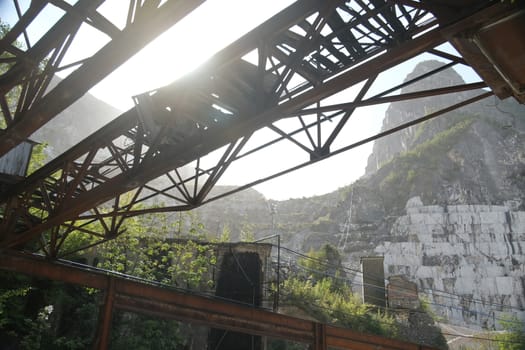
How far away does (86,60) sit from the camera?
403 centimetres

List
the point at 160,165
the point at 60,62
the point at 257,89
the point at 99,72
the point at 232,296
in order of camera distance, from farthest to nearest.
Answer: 1. the point at 232,296
2. the point at 160,165
3. the point at 257,89
4. the point at 60,62
5. the point at 99,72

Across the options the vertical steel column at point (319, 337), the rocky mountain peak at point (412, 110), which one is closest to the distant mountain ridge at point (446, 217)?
the rocky mountain peak at point (412, 110)

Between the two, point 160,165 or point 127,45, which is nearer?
point 127,45

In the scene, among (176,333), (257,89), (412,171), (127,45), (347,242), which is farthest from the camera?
(412,171)

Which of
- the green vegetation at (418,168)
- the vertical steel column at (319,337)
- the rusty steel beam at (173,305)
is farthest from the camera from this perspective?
the green vegetation at (418,168)

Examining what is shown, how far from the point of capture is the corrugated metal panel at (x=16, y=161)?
1036 cm

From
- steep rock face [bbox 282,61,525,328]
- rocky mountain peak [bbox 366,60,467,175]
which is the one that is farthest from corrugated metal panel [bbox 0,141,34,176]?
A: rocky mountain peak [bbox 366,60,467,175]

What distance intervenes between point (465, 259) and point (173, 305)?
56.5m

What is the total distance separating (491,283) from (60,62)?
194ft

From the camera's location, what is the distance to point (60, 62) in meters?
4.43

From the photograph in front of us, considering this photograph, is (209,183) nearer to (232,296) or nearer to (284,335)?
(284,335)

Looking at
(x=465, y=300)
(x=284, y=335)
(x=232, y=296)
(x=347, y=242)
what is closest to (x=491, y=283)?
(x=465, y=300)

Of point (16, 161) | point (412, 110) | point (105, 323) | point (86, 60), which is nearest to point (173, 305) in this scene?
point (105, 323)

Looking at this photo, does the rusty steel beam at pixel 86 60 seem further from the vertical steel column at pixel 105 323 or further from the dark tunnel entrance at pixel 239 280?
the dark tunnel entrance at pixel 239 280
